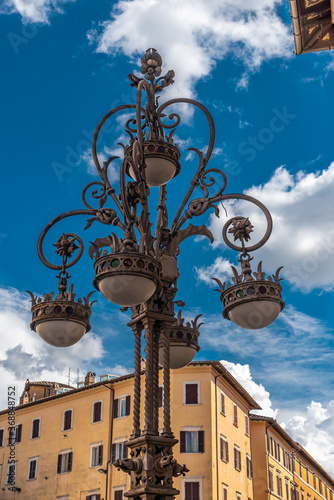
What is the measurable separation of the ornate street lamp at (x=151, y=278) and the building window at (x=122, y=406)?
30.6 m

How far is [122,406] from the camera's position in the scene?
36781 mm

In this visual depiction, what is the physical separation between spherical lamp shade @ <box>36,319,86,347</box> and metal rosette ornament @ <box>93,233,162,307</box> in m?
1.01

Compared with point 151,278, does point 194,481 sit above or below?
above

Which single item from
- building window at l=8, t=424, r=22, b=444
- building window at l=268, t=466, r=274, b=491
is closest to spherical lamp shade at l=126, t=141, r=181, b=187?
building window at l=8, t=424, r=22, b=444

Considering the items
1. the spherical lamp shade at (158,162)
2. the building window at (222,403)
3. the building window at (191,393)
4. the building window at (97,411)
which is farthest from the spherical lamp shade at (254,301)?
the building window at (97,411)

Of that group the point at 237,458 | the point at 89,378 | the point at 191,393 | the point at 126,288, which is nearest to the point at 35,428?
the point at 89,378

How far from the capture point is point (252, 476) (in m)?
41.2

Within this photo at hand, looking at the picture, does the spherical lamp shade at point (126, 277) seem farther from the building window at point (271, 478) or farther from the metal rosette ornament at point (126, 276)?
the building window at point (271, 478)

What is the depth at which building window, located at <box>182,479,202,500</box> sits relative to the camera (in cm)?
3297

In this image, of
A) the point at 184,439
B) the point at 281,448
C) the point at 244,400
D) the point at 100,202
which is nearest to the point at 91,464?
the point at 184,439

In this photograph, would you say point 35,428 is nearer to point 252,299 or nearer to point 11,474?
point 11,474

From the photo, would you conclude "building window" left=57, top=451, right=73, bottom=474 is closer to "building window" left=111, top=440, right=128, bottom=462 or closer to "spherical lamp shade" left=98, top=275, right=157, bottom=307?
"building window" left=111, top=440, right=128, bottom=462

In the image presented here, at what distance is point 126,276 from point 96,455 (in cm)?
3401

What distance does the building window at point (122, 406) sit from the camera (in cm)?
3631
